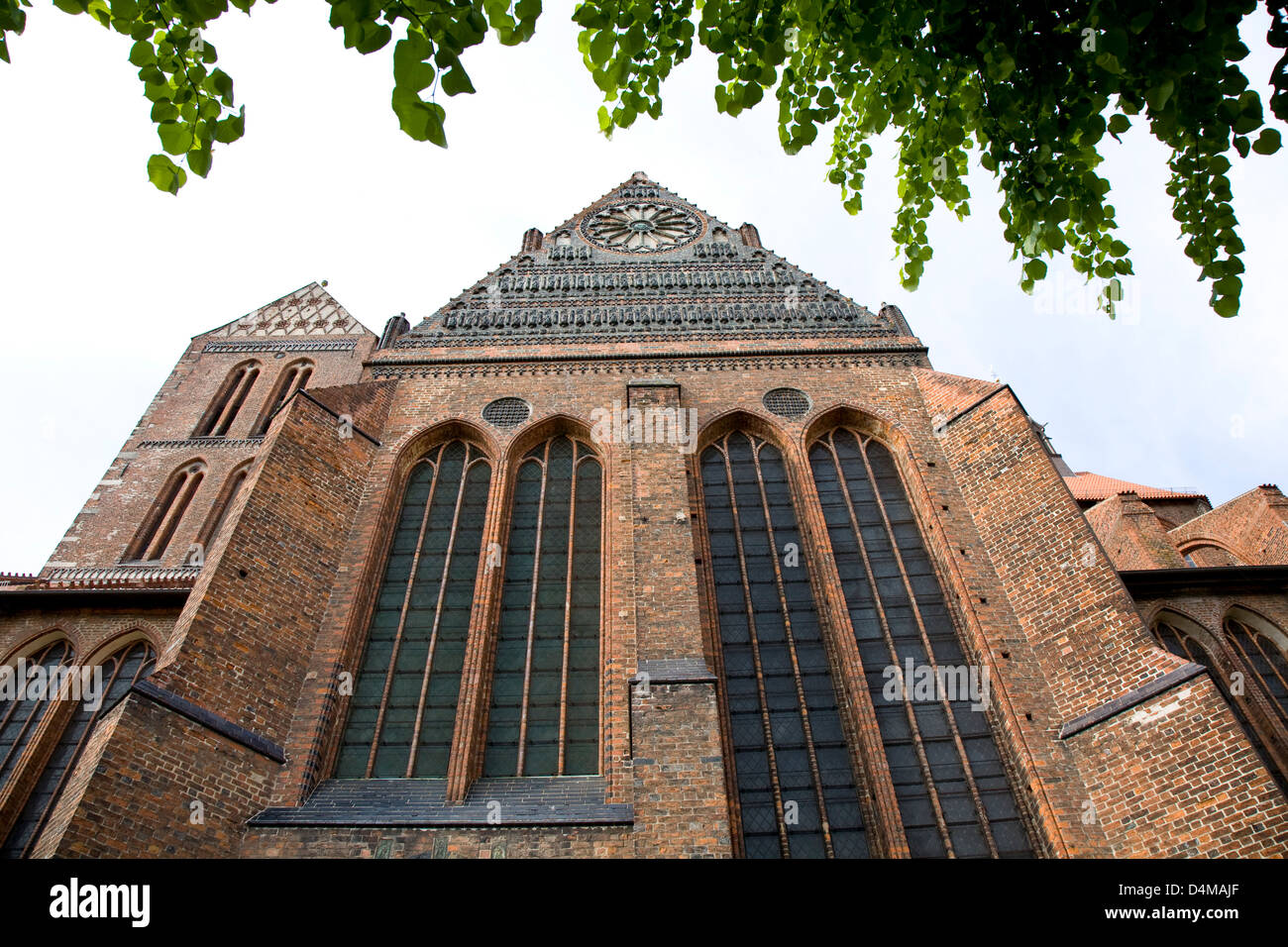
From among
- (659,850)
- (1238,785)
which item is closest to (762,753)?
(659,850)

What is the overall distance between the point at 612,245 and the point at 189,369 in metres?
10.1

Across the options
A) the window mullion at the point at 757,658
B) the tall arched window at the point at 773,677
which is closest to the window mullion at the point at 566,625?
the tall arched window at the point at 773,677

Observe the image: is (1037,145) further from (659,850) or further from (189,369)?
(189,369)

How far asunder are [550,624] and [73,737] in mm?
5364

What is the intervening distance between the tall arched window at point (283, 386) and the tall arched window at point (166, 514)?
4.82ft

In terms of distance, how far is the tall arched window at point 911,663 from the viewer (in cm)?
774

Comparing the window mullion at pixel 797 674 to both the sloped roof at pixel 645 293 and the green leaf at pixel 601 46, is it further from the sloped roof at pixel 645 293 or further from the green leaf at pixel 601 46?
the green leaf at pixel 601 46

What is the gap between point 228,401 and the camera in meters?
17.9

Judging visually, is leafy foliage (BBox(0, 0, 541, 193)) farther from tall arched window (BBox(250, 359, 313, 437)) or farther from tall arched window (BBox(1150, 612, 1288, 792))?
tall arched window (BBox(250, 359, 313, 437))

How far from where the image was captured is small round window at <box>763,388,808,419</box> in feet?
39.2

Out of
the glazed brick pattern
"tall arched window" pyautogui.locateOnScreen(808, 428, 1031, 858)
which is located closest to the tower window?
"tall arched window" pyautogui.locateOnScreen(808, 428, 1031, 858)

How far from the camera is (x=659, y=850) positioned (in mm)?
6664

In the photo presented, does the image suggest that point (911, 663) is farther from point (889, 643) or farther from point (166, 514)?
point (166, 514)
